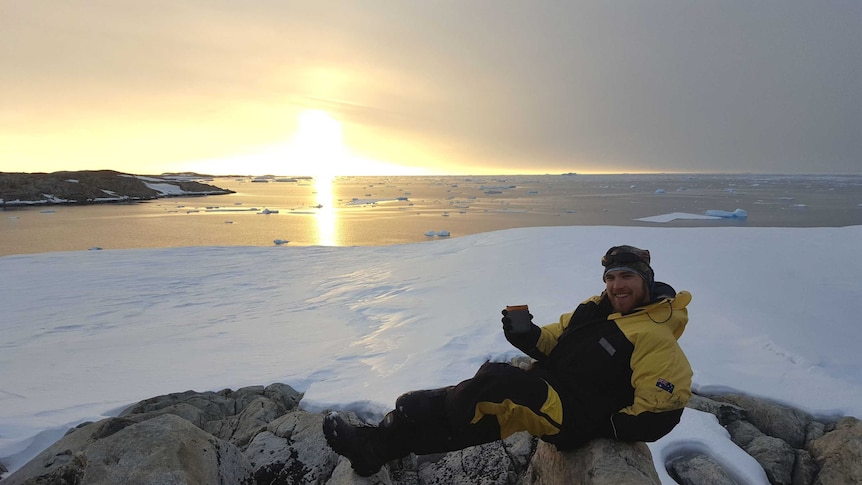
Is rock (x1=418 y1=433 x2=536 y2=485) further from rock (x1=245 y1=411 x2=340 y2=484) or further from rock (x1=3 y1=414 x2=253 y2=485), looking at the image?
rock (x1=3 y1=414 x2=253 y2=485)

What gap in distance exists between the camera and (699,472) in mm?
3268

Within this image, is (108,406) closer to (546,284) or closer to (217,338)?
(217,338)

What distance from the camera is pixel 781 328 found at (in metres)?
5.39

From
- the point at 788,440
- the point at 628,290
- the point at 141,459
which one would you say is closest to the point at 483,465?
the point at 628,290

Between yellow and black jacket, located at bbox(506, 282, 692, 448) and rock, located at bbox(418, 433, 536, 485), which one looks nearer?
yellow and black jacket, located at bbox(506, 282, 692, 448)

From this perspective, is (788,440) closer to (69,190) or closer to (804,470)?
(804,470)

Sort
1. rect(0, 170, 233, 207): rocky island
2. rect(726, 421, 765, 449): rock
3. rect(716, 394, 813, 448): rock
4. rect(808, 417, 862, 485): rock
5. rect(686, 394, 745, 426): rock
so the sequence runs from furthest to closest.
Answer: rect(0, 170, 233, 207): rocky island, rect(686, 394, 745, 426): rock, rect(716, 394, 813, 448): rock, rect(726, 421, 765, 449): rock, rect(808, 417, 862, 485): rock

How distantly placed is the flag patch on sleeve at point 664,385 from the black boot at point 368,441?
55.8 inches

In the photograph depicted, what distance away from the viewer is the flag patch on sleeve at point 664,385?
225 cm

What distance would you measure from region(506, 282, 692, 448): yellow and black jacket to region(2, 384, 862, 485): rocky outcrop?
0.20 meters

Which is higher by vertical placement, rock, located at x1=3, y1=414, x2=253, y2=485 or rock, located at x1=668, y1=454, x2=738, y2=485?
rock, located at x1=3, y1=414, x2=253, y2=485

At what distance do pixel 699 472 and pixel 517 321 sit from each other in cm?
192

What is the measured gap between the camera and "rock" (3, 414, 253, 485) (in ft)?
7.31

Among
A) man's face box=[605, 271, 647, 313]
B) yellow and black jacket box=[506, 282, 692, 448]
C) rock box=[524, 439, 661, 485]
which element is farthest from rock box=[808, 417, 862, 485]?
man's face box=[605, 271, 647, 313]
